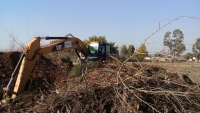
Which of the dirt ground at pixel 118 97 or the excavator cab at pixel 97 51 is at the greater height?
the excavator cab at pixel 97 51

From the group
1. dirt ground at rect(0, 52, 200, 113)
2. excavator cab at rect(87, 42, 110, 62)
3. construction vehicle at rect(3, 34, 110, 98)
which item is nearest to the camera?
dirt ground at rect(0, 52, 200, 113)

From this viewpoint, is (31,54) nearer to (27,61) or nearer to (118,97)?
(27,61)

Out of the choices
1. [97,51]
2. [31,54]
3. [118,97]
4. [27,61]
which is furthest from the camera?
[97,51]

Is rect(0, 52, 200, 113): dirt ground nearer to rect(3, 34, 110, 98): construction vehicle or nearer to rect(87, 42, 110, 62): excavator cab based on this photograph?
rect(3, 34, 110, 98): construction vehicle

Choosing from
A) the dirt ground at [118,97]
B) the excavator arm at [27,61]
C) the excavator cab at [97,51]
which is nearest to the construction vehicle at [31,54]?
the excavator arm at [27,61]

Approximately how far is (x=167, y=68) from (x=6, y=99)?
169 inches

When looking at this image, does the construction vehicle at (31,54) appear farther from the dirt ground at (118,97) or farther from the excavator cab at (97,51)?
the excavator cab at (97,51)

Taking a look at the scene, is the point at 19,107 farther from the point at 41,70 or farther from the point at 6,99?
the point at 41,70

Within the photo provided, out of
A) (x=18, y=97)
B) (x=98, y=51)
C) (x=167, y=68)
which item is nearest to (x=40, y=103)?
(x=18, y=97)

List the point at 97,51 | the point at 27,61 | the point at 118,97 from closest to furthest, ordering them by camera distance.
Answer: the point at 118,97
the point at 27,61
the point at 97,51

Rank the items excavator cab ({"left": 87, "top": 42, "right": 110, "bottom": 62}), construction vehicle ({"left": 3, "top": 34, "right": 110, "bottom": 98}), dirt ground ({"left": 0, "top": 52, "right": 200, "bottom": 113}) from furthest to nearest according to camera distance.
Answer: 1. excavator cab ({"left": 87, "top": 42, "right": 110, "bottom": 62})
2. construction vehicle ({"left": 3, "top": 34, "right": 110, "bottom": 98})
3. dirt ground ({"left": 0, "top": 52, "right": 200, "bottom": 113})

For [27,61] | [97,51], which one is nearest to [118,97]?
[27,61]

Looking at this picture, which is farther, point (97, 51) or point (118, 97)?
point (97, 51)

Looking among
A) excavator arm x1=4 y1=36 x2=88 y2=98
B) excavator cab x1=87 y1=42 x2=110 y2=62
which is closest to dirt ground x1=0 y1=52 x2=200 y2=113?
excavator arm x1=4 y1=36 x2=88 y2=98
